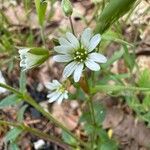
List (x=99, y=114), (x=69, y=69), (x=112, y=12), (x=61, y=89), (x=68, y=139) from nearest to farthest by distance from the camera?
(x=112, y=12)
(x=69, y=69)
(x=61, y=89)
(x=99, y=114)
(x=68, y=139)

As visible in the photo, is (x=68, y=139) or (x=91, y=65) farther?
(x=68, y=139)

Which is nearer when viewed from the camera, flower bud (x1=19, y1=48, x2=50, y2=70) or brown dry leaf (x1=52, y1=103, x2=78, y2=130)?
flower bud (x1=19, y1=48, x2=50, y2=70)

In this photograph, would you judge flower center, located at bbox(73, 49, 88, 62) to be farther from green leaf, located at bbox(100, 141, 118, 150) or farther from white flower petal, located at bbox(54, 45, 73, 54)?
green leaf, located at bbox(100, 141, 118, 150)

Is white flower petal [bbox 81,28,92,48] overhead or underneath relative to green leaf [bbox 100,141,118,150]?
overhead

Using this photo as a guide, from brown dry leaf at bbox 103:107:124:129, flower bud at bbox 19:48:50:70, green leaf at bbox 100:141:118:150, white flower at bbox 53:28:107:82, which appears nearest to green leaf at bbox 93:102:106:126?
green leaf at bbox 100:141:118:150

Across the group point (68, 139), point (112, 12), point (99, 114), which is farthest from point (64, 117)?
point (112, 12)

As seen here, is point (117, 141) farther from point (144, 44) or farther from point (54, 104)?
point (144, 44)

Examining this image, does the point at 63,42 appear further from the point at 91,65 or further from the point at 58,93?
the point at 58,93

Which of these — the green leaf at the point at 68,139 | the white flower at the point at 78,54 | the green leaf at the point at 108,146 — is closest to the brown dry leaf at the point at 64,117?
the green leaf at the point at 68,139
